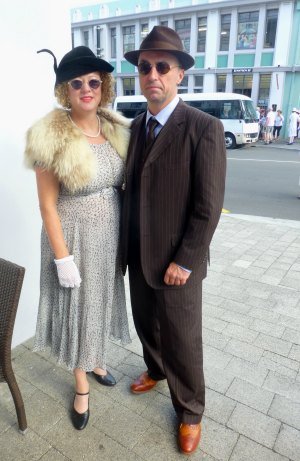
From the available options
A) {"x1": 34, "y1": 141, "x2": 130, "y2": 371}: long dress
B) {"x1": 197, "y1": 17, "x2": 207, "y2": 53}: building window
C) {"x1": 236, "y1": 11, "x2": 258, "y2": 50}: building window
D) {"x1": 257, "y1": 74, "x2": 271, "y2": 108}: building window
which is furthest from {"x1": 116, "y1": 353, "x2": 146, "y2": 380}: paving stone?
{"x1": 197, "y1": 17, "x2": 207, "y2": 53}: building window

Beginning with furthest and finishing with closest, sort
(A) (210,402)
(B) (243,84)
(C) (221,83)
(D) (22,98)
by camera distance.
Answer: (C) (221,83), (B) (243,84), (D) (22,98), (A) (210,402)

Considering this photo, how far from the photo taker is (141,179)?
1862 millimetres

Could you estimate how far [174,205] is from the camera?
184cm

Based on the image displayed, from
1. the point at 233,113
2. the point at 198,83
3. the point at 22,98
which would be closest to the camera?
the point at 22,98

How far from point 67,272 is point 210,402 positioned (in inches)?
49.7

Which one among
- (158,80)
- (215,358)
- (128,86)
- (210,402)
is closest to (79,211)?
(158,80)

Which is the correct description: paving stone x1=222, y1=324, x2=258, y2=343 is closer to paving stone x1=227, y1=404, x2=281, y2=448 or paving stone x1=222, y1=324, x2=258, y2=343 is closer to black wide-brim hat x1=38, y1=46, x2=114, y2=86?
paving stone x1=227, y1=404, x2=281, y2=448

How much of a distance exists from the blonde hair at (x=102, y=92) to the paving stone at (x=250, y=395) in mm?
2010

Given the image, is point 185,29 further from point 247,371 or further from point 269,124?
point 247,371

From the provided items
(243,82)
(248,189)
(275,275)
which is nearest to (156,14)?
(243,82)

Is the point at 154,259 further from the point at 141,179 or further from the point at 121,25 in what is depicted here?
the point at 121,25


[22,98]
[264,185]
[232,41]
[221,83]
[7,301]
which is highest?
[232,41]

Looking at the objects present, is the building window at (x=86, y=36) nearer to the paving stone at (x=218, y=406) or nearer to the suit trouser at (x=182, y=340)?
the suit trouser at (x=182, y=340)

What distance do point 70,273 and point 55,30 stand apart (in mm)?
1754
